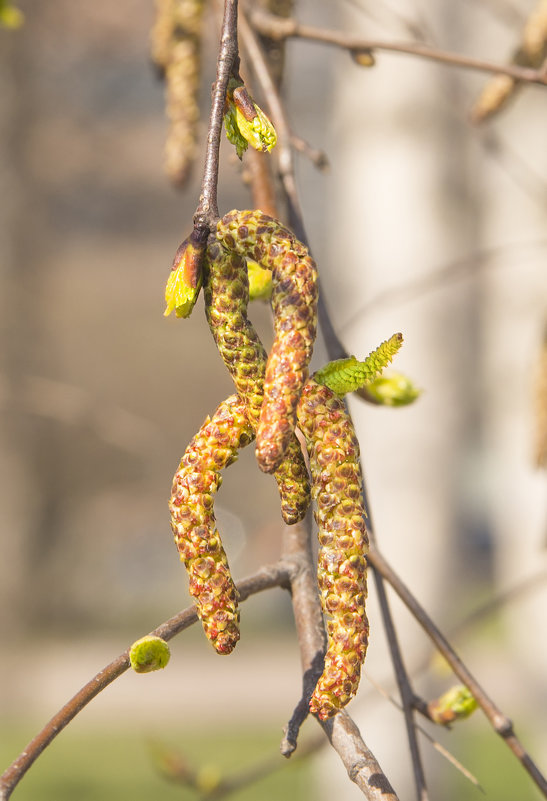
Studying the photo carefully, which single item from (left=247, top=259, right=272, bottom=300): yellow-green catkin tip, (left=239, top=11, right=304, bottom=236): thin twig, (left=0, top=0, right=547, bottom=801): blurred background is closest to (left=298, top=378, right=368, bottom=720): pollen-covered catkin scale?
(left=247, top=259, right=272, bottom=300): yellow-green catkin tip

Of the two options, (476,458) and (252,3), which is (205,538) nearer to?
(252,3)

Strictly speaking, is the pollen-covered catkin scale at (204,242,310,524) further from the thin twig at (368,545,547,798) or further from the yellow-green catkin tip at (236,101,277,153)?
the thin twig at (368,545,547,798)

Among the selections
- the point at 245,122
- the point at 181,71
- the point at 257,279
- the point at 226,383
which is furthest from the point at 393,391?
the point at 226,383

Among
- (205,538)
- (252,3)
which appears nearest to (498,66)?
(252,3)

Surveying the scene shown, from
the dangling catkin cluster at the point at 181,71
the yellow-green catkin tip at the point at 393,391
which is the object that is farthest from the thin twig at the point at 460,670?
the dangling catkin cluster at the point at 181,71

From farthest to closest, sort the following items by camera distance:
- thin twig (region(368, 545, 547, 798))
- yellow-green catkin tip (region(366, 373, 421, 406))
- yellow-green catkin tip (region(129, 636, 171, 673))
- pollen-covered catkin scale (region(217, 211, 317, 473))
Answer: yellow-green catkin tip (region(366, 373, 421, 406)) → thin twig (region(368, 545, 547, 798)) → yellow-green catkin tip (region(129, 636, 171, 673)) → pollen-covered catkin scale (region(217, 211, 317, 473))

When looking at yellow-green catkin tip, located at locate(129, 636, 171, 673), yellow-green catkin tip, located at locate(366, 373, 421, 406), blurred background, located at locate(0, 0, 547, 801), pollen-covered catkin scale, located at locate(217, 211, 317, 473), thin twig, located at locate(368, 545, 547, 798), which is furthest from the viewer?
blurred background, located at locate(0, 0, 547, 801)

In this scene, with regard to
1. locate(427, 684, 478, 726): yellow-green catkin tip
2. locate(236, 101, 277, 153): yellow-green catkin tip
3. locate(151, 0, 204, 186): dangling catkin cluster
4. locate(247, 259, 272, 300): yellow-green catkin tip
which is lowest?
locate(427, 684, 478, 726): yellow-green catkin tip
